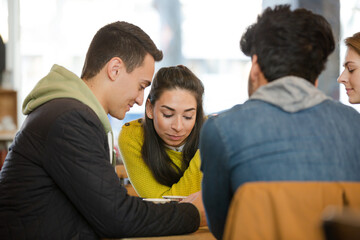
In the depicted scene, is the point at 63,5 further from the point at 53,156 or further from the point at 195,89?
the point at 53,156

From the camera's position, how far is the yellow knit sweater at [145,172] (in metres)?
2.23

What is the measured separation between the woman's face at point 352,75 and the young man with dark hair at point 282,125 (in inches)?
54.2

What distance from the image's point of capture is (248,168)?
1.13 m

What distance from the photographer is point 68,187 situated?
54.9 inches

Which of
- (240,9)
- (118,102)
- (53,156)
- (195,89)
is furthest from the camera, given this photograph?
(240,9)

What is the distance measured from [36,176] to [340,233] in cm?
107

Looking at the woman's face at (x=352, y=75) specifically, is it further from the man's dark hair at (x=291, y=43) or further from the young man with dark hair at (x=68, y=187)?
the young man with dark hair at (x=68, y=187)

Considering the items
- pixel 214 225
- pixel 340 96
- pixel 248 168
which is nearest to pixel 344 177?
pixel 248 168

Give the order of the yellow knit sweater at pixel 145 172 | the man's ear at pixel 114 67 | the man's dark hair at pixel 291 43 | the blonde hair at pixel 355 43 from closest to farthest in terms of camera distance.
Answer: the man's dark hair at pixel 291 43
the man's ear at pixel 114 67
the yellow knit sweater at pixel 145 172
the blonde hair at pixel 355 43

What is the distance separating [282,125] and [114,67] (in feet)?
2.87

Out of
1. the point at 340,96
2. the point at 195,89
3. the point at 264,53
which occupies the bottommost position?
the point at 340,96

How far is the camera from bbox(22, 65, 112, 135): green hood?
1556 millimetres

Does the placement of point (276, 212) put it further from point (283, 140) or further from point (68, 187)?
point (68, 187)

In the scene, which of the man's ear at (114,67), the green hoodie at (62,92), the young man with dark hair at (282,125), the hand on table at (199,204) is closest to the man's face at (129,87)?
the man's ear at (114,67)
